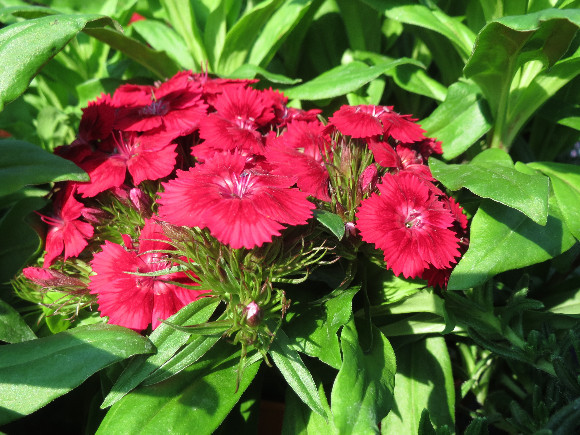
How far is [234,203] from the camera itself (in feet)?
3.19

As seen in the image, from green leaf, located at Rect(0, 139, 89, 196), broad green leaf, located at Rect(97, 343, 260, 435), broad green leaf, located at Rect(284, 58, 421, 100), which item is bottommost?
broad green leaf, located at Rect(97, 343, 260, 435)

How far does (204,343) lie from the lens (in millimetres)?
1051

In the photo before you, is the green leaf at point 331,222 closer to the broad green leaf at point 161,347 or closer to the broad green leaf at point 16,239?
the broad green leaf at point 161,347

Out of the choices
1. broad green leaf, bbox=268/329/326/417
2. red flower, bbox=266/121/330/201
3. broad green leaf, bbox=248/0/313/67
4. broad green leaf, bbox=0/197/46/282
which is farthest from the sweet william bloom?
broad green leaf, bbox=0/197/46/282

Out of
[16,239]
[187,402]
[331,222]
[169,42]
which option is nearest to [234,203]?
[331,222]

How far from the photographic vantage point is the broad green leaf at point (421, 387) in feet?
4.17

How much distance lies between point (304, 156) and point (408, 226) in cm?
27

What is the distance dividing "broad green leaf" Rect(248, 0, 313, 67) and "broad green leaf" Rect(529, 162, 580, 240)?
0.79 metres

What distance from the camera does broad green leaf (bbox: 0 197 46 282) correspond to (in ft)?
4.77

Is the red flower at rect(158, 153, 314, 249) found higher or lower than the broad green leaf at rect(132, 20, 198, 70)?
higher

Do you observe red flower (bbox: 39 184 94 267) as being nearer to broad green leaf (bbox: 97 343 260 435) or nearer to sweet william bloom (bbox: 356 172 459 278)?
broad green leaf (bbox: 97 343 260 435)

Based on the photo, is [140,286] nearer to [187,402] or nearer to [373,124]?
[187,402]

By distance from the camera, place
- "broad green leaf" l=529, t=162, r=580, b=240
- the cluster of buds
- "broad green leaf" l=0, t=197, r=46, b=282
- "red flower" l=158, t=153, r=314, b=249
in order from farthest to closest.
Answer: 1. "broad green leaf" l=0, t=197, r=46, b=282
2. "broad green leaf" l=529, t=162, r=580, b=240
3. the cluster of buds
4. "red flower" l=158, t=153, r=314, b=249

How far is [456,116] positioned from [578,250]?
47 cm
